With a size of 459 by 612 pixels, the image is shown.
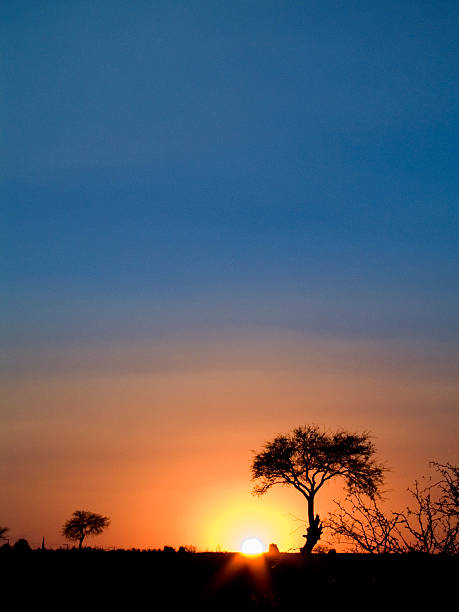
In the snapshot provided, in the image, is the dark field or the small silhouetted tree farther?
the small silhouetted tree

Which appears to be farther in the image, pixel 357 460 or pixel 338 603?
pixel 357 460

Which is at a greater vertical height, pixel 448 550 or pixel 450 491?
pixel 450 491

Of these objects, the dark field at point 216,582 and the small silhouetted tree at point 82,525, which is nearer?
the dark field at point 216,582

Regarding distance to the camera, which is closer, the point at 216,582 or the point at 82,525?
the point at 216,582

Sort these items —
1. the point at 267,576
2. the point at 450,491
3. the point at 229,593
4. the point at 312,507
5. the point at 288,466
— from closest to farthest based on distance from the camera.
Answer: the point at 450,491 < the point at 229,593 < the point at 267,576 < the point at 312,507 < the point at 288,466

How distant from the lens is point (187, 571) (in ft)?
55.0

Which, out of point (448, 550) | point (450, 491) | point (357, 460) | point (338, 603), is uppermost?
point (357, 460)

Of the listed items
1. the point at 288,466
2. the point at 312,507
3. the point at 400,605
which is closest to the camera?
the point at 400,605

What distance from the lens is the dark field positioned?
Result: 25.9 feet

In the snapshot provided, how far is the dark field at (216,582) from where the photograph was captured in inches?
311

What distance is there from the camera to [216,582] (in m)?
14.9

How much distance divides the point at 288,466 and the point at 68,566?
33115 mm

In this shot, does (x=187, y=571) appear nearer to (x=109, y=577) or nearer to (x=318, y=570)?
(x=109, y=577)

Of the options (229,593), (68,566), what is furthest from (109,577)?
(229,593)
